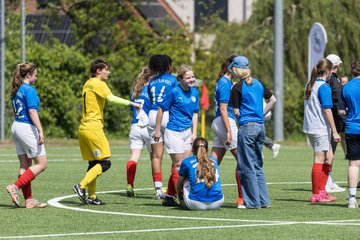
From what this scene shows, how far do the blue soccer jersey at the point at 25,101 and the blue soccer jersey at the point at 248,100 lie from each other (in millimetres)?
2592

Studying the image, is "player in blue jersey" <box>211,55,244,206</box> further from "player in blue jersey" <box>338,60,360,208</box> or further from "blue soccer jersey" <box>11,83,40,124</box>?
"blue soccer jersey" <box>11,83,40,124</box>

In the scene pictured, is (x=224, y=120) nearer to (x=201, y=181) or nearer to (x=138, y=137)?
(x=201, y=181)

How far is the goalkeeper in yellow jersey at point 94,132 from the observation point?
15727mm

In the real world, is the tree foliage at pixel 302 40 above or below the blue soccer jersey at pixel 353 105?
above

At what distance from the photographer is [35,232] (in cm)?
1263

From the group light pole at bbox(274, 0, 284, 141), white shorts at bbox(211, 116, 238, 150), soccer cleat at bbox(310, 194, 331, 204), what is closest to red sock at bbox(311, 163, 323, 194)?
soccer cleat at bbox(310, 194, 331, 204)

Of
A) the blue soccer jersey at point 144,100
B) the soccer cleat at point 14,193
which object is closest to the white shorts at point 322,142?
the blue soccer jersey at point 144,100

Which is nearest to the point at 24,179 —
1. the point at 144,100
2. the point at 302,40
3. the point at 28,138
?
the point at 28,138

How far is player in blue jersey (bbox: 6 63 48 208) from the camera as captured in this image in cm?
1517

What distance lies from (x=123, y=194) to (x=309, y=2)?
29133mm

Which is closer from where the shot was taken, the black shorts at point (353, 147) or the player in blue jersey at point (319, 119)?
the black shorts at point (353, 147)

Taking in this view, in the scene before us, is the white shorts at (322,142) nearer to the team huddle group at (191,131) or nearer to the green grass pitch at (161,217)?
the team huddle group at (191,131)

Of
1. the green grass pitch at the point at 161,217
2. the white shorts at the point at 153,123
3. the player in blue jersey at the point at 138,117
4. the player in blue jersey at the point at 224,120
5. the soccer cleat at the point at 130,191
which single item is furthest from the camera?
the player in blue jersey at the point at 138,117

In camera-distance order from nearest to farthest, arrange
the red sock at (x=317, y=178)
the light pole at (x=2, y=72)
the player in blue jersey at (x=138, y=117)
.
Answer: the red sock at (x=317, y=178), the player in blue jersey at (x=138, y=117), the light pole at (x=2, y=72)
